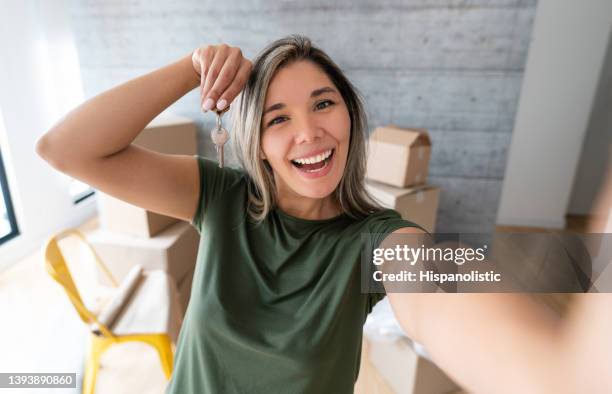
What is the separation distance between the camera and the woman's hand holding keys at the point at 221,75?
0.82 metres

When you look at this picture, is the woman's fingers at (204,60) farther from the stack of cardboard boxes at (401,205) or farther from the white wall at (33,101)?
the white wall at (33,101)

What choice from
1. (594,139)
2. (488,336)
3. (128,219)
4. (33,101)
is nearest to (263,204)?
(488,336)

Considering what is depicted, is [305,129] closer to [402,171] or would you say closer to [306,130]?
[306,130]

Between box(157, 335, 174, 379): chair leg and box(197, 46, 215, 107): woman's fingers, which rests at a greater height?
box(197, 46, 215, 107): woman's fingers

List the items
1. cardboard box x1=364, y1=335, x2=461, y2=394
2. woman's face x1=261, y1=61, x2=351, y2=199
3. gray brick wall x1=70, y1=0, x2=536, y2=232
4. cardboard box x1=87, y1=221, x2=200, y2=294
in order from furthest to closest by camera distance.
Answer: gray brick wall x1=70, y1=0, x2=536, y2=232, cardboard box x1=87, y1=221, x2=200, y2=294, cardboard box x1=364, y1=335, x2=461, y2=394, woman's face x1=261, y1=61, x2=351, y2=199

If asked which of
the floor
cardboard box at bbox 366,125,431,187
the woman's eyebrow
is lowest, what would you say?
the floor

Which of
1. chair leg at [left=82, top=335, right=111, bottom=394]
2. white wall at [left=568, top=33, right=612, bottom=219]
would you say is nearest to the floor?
chair leg at [left=82, top=335, right=111, bottom=394]

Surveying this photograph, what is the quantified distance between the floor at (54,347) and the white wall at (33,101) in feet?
1.44

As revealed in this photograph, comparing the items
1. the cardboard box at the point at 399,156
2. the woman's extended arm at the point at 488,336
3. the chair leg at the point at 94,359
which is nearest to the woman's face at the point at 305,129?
the woman's extended arm at the point at 488,336

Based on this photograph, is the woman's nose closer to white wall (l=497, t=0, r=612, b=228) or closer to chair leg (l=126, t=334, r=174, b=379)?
chair leg (l=126, t=334, r=174, b=379)

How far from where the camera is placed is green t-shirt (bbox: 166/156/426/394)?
744 millimetres

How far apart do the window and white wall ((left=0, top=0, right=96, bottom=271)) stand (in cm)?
3

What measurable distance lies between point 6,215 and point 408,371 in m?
2.90

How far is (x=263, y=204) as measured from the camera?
3.10 feet
